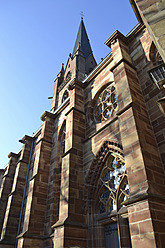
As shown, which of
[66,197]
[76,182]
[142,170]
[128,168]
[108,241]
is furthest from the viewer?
[76,182]

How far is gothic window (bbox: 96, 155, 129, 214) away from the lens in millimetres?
6391

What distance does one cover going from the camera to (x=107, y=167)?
24.0 ft

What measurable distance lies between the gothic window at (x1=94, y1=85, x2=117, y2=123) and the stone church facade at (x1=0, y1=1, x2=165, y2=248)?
1.7 inches

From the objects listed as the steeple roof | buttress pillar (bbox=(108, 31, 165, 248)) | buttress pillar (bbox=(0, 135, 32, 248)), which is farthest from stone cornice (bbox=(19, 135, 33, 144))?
the steeple roof

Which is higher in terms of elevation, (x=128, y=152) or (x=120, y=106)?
(x=120, y=106)

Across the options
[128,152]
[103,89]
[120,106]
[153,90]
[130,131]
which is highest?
[103,89]

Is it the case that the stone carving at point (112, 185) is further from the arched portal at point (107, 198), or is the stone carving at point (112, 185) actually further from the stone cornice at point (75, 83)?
the stone cornice at point (75, 83)

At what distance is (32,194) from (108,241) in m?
4.71

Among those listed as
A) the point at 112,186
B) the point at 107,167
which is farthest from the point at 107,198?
the point at 107,167

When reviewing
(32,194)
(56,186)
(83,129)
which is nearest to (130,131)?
(83,129)

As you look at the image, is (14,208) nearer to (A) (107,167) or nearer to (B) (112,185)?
A: (A) (107,167)

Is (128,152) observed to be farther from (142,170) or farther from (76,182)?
(76,182)

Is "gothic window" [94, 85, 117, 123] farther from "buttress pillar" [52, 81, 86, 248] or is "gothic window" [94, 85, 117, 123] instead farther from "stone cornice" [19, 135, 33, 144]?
"stone cornice" [19, 135, 33, 144]

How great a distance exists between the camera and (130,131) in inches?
221
